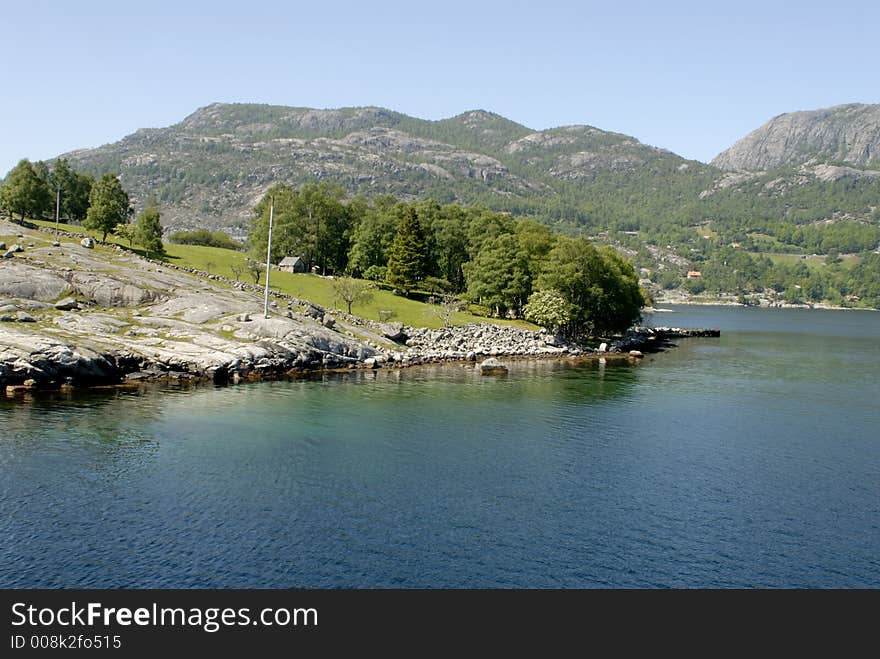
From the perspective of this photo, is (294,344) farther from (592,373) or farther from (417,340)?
(592,373)

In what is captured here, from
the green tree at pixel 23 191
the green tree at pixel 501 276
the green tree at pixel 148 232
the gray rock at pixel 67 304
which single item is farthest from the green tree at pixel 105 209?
the green tree at pixel 501 276

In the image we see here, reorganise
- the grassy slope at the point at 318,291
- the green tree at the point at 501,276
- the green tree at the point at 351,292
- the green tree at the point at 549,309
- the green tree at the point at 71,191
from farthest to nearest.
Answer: the green tree at the point at 71,191
the green tree at the point at 501,276
the green tree at the point at 549,309
the grassy slope at the point at 318,291
the green tree at the point at 351,292

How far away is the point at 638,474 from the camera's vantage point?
5456 cm

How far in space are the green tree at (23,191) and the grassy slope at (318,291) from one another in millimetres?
5759

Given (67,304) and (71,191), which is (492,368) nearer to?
(67,304)

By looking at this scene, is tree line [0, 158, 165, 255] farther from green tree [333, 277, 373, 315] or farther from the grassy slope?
green tree [333, 277, 373, 315]

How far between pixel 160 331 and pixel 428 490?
57301 mm

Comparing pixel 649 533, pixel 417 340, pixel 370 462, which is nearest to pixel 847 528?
pixel 649 533

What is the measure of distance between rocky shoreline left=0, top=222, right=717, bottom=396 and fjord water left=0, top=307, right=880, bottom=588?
6.93m

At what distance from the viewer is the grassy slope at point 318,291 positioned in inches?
5177

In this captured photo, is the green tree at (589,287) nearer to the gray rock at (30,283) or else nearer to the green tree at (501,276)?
the green tree at (501,276)

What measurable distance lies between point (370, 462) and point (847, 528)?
33.2m

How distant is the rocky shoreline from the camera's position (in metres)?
77.9

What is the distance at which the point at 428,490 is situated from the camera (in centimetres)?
4850
